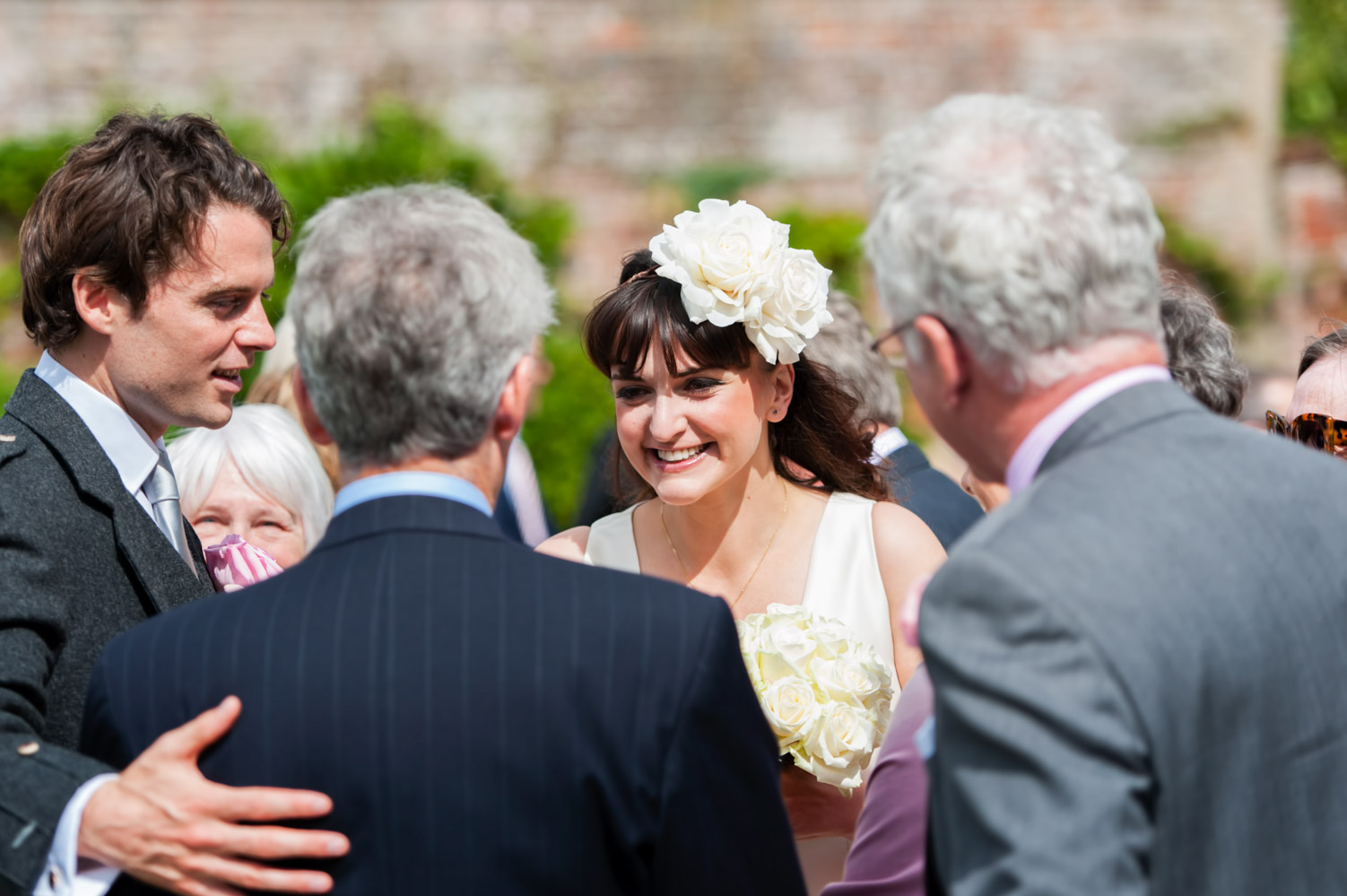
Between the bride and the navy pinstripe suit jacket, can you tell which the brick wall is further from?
the navy pinstripe suit jacket

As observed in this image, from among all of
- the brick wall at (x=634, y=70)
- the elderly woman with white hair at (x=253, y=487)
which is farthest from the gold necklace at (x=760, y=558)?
the brick wall at (x=634, y=70)

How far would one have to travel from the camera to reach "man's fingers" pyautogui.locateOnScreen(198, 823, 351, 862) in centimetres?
170

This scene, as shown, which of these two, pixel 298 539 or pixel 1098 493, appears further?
pixel 298 539

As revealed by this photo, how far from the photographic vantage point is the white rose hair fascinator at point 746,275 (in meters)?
3.22

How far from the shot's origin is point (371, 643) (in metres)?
1.74

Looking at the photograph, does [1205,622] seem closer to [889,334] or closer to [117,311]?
[889,334]

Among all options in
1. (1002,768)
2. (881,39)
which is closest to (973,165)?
(1002,768)

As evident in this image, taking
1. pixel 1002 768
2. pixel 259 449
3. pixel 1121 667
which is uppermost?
pixel 1121 667

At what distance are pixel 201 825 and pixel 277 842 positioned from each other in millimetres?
137

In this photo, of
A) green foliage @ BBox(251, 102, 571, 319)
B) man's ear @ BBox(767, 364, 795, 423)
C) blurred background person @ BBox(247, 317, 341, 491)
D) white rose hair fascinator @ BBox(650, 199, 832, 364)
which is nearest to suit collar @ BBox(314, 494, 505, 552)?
white rose hair fascinator @ BBox(650, 199, 832, 364)

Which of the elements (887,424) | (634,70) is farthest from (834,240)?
(887,424)

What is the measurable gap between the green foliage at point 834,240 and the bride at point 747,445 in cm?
690

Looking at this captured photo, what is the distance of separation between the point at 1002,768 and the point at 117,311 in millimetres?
2099

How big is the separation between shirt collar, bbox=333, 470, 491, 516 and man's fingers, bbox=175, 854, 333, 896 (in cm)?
54
